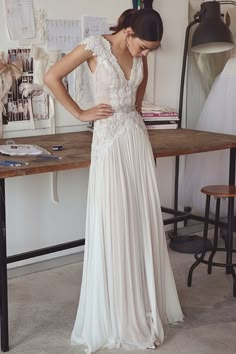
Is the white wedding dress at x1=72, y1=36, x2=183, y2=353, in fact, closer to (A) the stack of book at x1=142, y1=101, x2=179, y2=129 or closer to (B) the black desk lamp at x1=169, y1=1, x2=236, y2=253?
(A) the stack of book at x1=142, y1=101, x2=179, y2=129

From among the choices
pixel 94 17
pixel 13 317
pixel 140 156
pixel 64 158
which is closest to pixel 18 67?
pixel 94 17

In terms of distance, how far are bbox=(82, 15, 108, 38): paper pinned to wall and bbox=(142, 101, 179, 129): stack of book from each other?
58cm

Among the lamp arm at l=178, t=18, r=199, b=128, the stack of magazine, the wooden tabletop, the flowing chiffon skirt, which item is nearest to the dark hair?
the flowing chiffon skirt

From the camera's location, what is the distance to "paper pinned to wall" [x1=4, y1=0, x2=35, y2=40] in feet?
10.5

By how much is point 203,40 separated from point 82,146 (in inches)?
50.0

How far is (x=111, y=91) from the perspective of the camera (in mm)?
2504

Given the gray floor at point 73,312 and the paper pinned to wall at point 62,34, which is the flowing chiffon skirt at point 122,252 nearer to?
the gray floor at point 73,312

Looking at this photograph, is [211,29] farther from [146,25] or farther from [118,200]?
[118,200]

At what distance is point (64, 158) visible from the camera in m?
2.64

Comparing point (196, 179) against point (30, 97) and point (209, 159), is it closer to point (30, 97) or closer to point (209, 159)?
point (209, 159)

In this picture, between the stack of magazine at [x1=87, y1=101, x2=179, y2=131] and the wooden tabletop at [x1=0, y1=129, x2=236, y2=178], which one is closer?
the wooden tabletop at [x1=0, y1=129, x2=236, y2=178]

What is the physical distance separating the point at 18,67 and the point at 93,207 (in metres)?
1.17

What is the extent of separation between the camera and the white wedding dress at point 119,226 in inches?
98.7

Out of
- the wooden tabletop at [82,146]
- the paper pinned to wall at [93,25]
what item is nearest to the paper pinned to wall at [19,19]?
the paper pinned to wall at [93,25]
